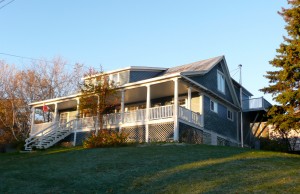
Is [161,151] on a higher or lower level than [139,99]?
lower

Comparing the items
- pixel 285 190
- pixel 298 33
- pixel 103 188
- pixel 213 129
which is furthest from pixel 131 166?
pixel 213 129

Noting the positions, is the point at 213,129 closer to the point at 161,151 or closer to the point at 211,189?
the point at 161,151

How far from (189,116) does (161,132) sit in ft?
6.75

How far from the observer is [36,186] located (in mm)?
12945

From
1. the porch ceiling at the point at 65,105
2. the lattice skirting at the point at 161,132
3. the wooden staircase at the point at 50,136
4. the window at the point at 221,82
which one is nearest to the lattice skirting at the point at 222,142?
the window at the point at 221,82

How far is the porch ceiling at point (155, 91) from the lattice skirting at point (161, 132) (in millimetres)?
2839

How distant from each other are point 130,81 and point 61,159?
1110cm

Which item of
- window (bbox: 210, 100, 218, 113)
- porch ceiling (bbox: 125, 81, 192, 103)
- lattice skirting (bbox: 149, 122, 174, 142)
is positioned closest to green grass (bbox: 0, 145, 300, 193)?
lattice skirting (bbox: 149, 122, 174, 142)

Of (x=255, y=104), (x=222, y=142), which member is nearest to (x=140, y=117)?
(x=222, y=142)

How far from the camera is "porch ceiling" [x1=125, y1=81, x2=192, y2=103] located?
2588cm

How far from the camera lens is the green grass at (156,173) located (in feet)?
36.4

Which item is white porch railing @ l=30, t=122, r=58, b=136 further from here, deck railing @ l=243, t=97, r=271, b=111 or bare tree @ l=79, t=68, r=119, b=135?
deck railing @ l=243, t=97, r=271, b=111

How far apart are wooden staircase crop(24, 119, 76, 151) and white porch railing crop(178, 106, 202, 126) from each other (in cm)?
928

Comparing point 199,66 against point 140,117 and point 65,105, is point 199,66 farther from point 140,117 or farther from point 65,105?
point 65,105
